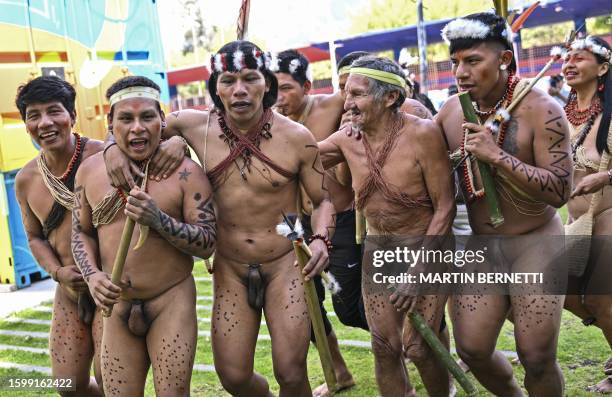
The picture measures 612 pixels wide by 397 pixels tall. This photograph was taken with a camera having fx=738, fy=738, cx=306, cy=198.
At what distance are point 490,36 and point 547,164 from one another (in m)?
0.75

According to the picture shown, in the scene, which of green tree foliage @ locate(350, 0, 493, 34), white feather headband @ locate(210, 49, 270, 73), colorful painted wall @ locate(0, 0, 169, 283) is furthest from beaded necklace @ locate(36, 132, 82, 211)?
green tree foliage @ locate(350, 0, 493, 34)

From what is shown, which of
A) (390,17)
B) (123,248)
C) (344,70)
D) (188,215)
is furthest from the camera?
(390,17)

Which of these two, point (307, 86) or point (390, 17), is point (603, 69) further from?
point (390, 17)

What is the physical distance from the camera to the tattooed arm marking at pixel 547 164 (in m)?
3.77

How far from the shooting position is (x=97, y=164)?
4.00 metres

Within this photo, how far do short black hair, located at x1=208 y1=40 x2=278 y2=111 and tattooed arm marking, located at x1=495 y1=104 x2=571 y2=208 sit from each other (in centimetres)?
136

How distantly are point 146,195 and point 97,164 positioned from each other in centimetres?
61

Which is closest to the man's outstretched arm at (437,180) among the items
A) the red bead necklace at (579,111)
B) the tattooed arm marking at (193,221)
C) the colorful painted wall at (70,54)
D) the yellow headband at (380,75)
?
the yellow headband at (380,75)

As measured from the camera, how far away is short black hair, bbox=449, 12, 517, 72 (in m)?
3.96

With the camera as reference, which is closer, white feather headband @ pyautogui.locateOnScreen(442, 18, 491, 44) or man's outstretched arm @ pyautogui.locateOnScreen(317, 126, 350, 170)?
white feather headband @ pyautogui.locateOnScreen(442, 18, 491, 44)

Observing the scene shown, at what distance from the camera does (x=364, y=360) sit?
5.91 meters

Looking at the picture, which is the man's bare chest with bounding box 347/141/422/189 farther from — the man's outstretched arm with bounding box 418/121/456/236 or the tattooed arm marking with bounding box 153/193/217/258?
the tattooed arm marking with bounding box 153/193/217/258

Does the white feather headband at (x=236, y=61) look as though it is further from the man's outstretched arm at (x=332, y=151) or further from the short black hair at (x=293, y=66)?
the short black hair at (x=293, y=66)

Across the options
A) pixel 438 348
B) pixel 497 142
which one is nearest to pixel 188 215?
pixel 438 348
